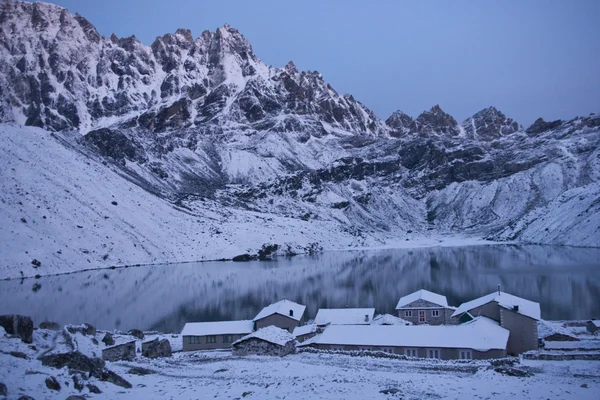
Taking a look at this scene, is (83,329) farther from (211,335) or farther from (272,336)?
(272,336)

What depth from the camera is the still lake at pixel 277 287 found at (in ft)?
212

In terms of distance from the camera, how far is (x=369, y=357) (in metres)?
35.7

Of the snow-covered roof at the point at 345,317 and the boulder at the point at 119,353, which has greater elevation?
the snow-covered roof at the point at 345,317

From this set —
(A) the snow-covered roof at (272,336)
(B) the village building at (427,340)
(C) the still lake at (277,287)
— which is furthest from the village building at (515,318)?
(A) the snow-covered roof at (272,336)

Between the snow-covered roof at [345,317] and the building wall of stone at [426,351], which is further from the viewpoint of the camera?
the snow-covered roof at [345,317]

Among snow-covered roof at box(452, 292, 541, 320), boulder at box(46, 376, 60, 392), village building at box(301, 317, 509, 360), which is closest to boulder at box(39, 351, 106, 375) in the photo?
boulder at box(46, 376, 60, 392)

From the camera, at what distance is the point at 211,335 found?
1881 inches

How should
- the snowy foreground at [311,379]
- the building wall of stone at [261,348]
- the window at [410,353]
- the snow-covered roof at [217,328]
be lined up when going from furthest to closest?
the snow-covered roof at [217,328]
the window at [410,353]
the building wall of stone at [261,348]
the snowy foreground at [311,379]

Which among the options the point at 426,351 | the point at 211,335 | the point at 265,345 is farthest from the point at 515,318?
the point at 211,335

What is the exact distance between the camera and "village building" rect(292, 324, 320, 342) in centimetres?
4803

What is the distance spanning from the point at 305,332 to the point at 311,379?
70.7 feet

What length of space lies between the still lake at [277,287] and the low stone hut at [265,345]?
21.9 m

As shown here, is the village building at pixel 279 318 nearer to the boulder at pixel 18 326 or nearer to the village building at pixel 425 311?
the village building at pixel 425 311

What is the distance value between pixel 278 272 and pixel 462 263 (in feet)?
136
